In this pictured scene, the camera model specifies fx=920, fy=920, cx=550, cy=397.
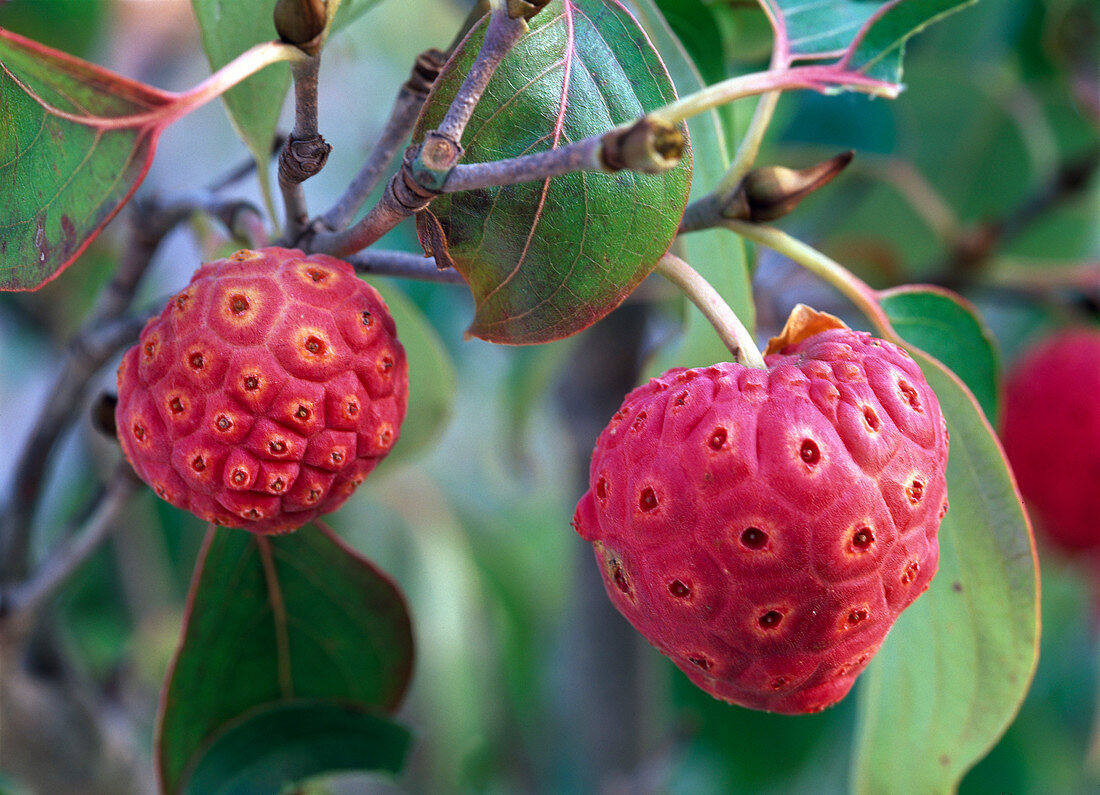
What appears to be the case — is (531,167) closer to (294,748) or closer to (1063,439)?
(294,748)

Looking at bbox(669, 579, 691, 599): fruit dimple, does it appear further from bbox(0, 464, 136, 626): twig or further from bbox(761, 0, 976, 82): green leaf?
bbox(0, 464, 136, 626): twig

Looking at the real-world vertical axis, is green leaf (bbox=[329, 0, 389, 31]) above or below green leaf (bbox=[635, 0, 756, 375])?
above

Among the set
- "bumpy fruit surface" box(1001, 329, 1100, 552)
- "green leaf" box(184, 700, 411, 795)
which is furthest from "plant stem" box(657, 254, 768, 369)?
"bumpy fruit surface" box(1001, 329, 1100, 552)

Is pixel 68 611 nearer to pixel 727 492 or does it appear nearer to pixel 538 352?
pixel 538 352

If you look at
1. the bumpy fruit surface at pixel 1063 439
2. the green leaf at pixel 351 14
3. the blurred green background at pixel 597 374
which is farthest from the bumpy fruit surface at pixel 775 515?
the bumpy fruit surface at pixel 1063 439

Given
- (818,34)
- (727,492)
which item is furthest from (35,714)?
(818,34)
